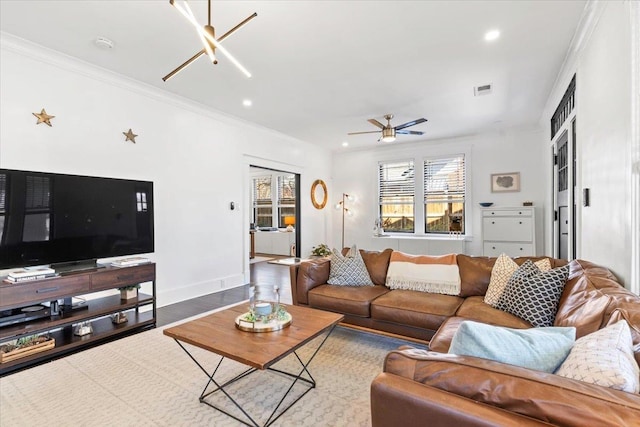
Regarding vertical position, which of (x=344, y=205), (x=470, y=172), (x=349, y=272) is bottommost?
(x=349, y=272)

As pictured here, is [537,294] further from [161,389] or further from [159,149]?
[159,149]

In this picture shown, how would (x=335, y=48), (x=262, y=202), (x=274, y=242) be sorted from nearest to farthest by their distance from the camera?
(x=335, y=48), (x=274, y=242), (x=262, y=202)

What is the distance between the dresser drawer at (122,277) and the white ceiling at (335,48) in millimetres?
2168

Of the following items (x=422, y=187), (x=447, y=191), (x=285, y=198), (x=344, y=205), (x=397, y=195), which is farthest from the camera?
(x=285, y=198)

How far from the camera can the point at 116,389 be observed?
2221 mm

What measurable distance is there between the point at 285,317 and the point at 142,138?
10.3 ft

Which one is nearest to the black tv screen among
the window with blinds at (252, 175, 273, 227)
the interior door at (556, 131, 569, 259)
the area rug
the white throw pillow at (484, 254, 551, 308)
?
the area rug

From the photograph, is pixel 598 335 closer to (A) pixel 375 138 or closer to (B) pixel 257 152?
(B) pixel 257 152

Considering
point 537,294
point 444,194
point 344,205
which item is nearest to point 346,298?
point 537,294

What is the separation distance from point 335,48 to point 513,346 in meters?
2.90

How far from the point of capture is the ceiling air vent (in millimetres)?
4004

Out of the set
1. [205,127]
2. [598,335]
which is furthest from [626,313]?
[205,127]

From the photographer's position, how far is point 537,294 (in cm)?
220

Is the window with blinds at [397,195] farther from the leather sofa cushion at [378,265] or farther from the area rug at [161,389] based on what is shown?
the area rug at [161,389]
